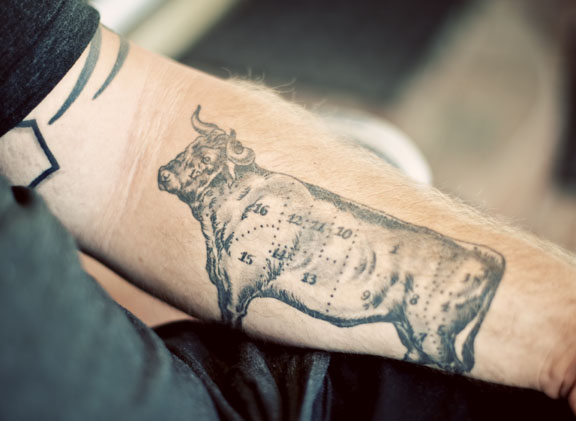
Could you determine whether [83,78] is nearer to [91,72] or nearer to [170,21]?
[91,72]

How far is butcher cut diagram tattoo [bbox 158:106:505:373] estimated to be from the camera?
0.60 meters

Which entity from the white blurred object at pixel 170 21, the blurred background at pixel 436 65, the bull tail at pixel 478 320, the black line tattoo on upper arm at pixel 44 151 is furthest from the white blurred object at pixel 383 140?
the white blurred object at pixel 170 21

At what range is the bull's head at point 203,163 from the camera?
0.69m

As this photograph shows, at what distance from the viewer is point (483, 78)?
194 cm

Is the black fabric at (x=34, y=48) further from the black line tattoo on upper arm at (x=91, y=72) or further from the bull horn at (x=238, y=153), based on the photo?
the bull horn at (x=238, y=153)

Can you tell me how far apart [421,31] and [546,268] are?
1.65 metres

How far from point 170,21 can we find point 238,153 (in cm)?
144

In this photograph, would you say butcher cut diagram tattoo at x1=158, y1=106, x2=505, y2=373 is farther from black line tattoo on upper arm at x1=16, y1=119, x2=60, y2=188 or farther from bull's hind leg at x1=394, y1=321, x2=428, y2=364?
black line tattoo on upper arm at x1=16, y1=119, x2=60, y2=188

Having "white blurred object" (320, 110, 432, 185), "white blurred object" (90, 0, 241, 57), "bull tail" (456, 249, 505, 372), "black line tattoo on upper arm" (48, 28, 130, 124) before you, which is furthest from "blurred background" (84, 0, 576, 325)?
"bull tail" (456, 249, 505, 372)

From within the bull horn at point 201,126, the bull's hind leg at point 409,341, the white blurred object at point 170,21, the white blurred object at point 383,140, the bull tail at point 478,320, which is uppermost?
the white blurred object at point 170,21

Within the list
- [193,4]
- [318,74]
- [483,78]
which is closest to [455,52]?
[483,78]

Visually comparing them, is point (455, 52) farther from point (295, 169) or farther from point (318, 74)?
point (295, 169)

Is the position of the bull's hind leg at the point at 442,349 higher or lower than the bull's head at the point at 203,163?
lower

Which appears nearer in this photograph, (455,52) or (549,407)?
(549,407)
